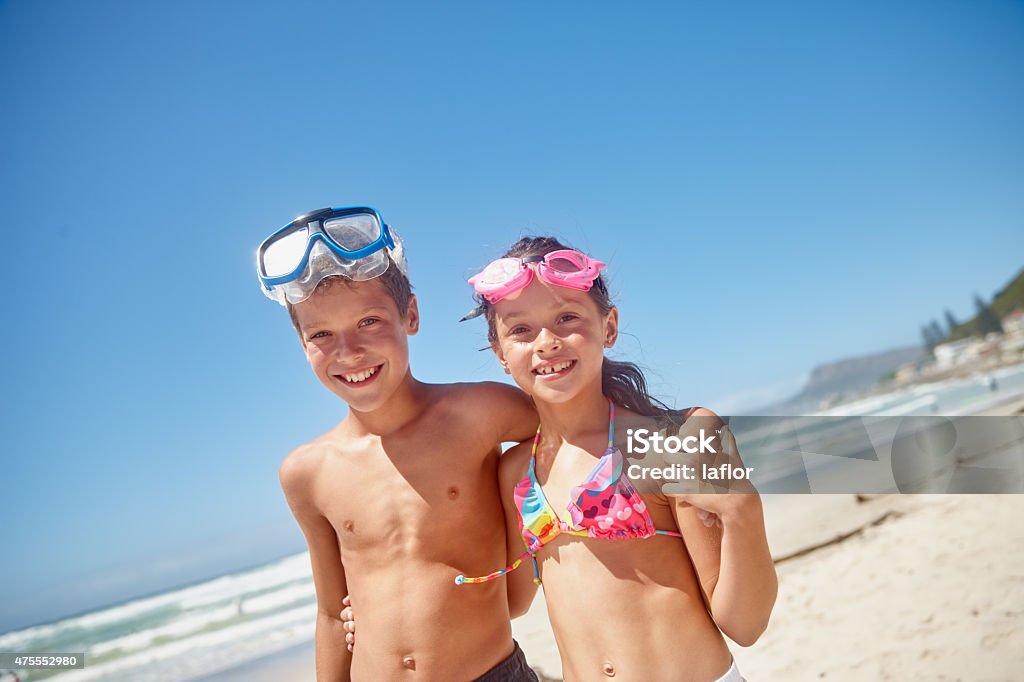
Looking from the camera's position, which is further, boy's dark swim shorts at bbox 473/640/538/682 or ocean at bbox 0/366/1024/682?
ocean at bbox 0/366/1024/682

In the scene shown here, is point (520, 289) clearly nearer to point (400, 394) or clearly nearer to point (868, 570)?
point (400, 394)

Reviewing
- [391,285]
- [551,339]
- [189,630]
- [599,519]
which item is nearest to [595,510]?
[599,519]

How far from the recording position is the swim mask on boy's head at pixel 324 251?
2.73m

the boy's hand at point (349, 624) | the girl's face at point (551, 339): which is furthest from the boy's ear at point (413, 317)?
the boy's hand at point (349, 624)

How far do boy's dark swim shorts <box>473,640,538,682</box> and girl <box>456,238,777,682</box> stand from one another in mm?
353

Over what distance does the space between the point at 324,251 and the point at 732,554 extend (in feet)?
6.23

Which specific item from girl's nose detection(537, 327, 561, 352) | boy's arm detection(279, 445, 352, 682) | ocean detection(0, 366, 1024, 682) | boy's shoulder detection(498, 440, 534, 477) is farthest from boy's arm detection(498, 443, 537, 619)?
ocean detection(0, 366, 1024, 682)

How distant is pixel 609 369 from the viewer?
2.78 m

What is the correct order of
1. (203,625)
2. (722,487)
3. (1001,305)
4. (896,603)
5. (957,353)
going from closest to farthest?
1. (722,487)
2. (896,603)
3. (203,625)
4. (957,353)
5. (1001,305)

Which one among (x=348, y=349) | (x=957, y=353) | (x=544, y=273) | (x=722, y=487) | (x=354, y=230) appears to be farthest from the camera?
(x=957, y=353)

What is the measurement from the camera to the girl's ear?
8.89 ft

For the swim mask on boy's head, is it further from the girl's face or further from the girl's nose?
the girl's nose

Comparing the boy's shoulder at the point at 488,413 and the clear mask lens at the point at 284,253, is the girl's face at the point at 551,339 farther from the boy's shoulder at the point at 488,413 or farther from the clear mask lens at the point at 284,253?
the clear mask lens at the point at 284,253

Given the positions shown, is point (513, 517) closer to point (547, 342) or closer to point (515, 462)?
point (515, 462)
